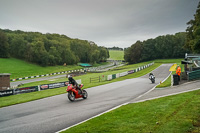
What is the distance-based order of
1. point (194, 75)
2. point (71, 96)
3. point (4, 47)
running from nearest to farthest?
1. point (71, 96)
2. point (194, 75)
3. point (4, 47)

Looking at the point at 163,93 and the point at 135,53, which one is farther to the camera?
the point at 135,53

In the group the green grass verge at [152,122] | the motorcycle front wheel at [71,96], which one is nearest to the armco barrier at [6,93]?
the motorcycle front wheel at [71,96]

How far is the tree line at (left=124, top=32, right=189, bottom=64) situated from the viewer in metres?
100

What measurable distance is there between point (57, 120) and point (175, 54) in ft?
334

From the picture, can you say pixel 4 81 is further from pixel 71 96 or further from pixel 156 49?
pixel 156 49

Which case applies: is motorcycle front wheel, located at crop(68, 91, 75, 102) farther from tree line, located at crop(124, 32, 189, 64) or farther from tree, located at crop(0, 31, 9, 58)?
tree line, located at crop(124, 32, 189, 64)

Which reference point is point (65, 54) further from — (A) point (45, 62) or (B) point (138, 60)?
(B) point (138, 60)

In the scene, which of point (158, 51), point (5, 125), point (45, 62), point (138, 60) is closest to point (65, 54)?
point (45, 62)

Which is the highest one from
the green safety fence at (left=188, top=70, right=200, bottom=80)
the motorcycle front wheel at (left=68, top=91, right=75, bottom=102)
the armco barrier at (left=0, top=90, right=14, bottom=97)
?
the green safety fence at (left=188, top=70, right=200, bottom=80)

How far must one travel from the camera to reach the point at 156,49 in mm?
105000

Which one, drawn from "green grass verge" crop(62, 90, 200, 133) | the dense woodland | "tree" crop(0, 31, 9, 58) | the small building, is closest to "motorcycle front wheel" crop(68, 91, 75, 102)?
"green grass verge" crop(62, 90, 200, 133)

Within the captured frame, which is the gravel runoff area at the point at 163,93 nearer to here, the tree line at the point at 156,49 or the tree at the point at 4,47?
the tree at the point at 4,47

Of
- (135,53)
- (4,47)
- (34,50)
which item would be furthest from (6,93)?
(135,53)

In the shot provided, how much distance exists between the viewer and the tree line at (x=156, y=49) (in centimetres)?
10011
